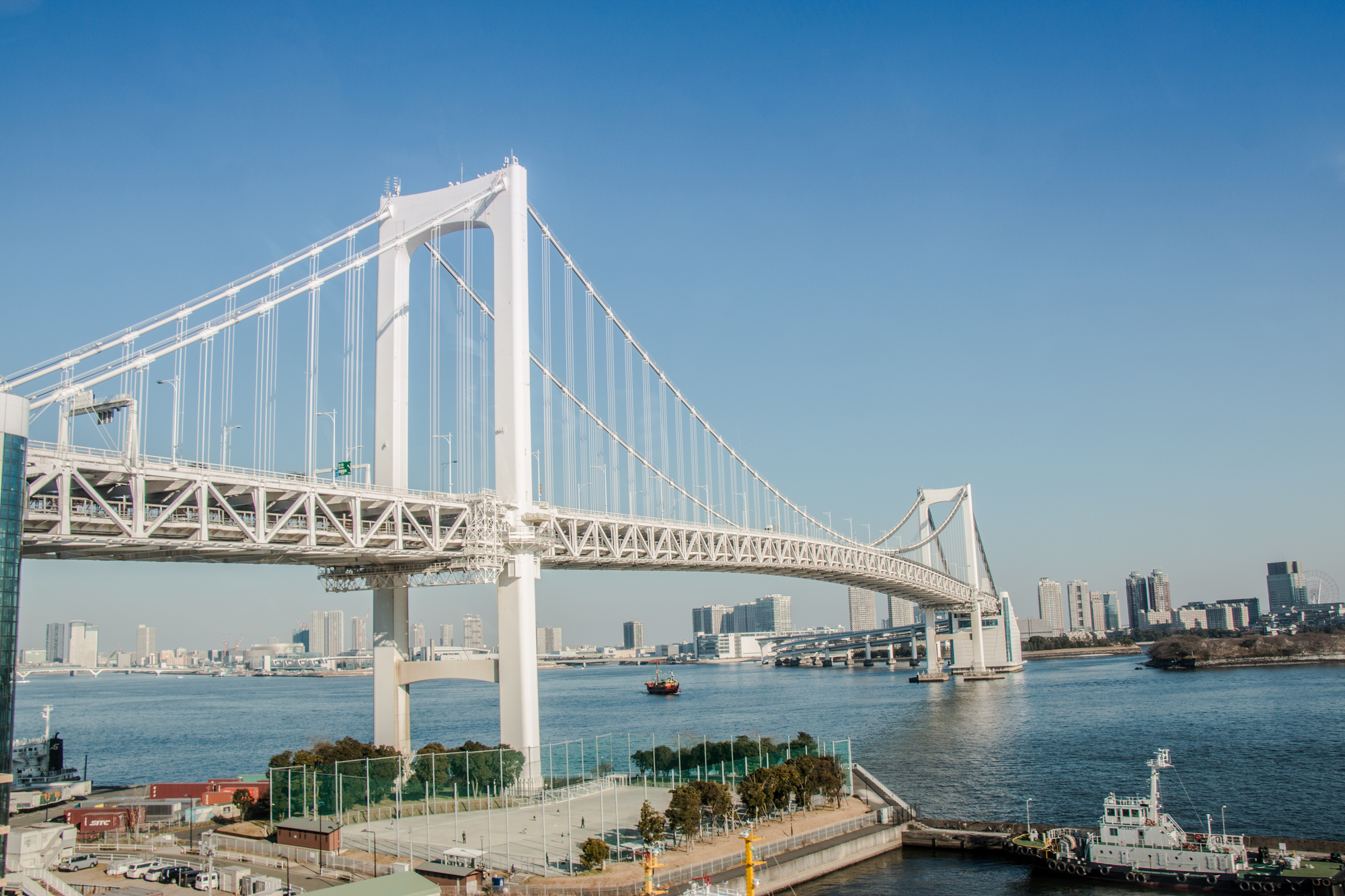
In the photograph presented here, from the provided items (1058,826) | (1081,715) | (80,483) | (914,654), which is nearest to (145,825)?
(80,483)

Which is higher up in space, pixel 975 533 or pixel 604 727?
pixel 975 533

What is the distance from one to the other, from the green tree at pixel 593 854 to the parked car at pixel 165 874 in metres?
9.07

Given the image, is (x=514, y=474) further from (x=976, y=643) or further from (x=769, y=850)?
(x=976, y=643)

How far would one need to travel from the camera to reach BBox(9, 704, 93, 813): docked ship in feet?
116

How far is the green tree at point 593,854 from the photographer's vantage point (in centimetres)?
2098

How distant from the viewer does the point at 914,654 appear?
126500mm

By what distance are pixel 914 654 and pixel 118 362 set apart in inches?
4595

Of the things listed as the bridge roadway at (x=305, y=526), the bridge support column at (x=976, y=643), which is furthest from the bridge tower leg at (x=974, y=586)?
the bridge roadway at (x=305, y=526)

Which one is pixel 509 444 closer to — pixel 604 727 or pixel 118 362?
pixel 118 362

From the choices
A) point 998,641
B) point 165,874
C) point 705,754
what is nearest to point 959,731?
point 705,754

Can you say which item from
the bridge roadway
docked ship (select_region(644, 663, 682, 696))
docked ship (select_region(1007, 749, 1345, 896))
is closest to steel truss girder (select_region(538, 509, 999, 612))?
the bridge roadway

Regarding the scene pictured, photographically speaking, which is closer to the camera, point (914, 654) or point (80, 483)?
point (80, 483)

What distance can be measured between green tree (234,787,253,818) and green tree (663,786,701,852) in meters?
13.0

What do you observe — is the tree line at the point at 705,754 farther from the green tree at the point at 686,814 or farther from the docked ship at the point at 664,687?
the docked ship at the point at 664,687
